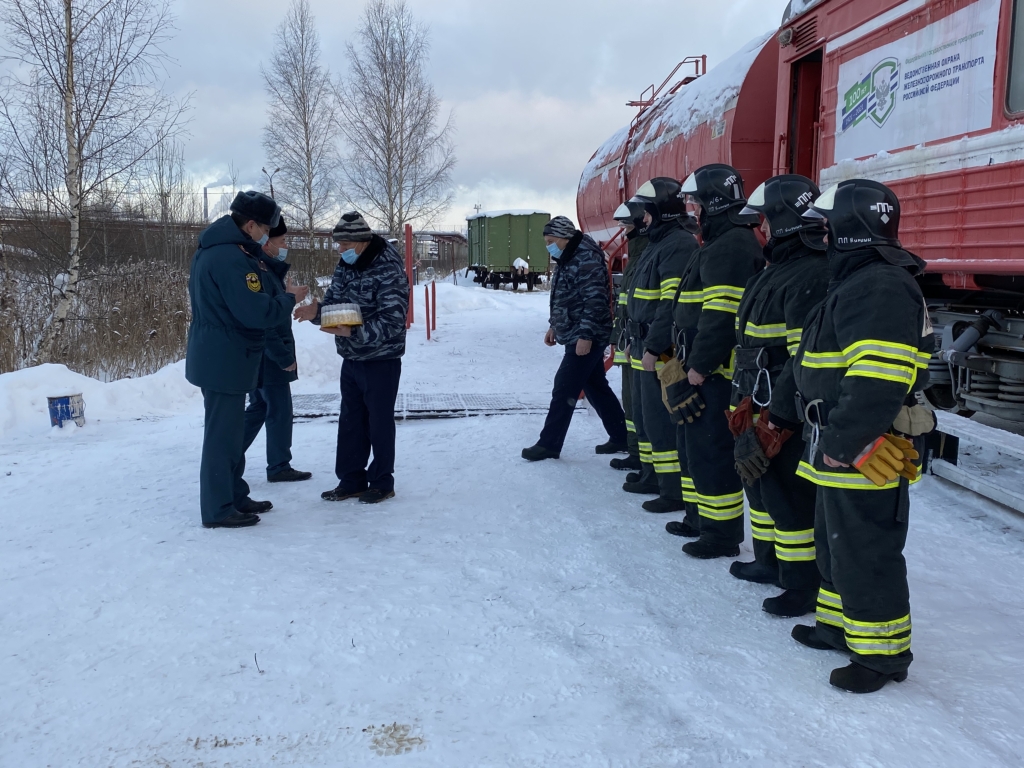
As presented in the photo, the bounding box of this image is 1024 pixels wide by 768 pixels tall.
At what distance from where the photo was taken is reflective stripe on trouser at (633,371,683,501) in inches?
182

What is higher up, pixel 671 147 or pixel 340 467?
pixel 671 147

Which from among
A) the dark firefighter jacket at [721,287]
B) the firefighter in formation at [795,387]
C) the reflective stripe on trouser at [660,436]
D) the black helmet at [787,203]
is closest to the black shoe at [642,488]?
the firefighter in formation at [795,387]

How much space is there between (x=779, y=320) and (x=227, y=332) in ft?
9.78

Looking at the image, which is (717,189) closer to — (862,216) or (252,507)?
(862,216)

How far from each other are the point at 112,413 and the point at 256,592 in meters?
4.73

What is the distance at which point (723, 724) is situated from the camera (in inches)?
98.4

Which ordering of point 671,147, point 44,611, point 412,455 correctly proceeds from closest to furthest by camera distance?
point 44,611
point 412,455
point 671,147

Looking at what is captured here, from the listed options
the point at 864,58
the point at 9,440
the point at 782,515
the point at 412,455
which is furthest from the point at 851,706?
the point at 9,440

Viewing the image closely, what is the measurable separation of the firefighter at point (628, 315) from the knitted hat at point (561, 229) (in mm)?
518

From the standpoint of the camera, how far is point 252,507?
475cm

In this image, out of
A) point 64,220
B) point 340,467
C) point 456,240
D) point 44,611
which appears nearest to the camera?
point 44,611

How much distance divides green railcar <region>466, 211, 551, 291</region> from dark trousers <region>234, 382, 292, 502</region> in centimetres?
2651

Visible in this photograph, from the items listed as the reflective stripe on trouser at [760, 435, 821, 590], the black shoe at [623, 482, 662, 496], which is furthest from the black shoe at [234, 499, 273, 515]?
the reflective stripe on trouser at [760, 435, 821, 590]

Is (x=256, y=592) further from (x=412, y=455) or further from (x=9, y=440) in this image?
(x=9, y=440)
